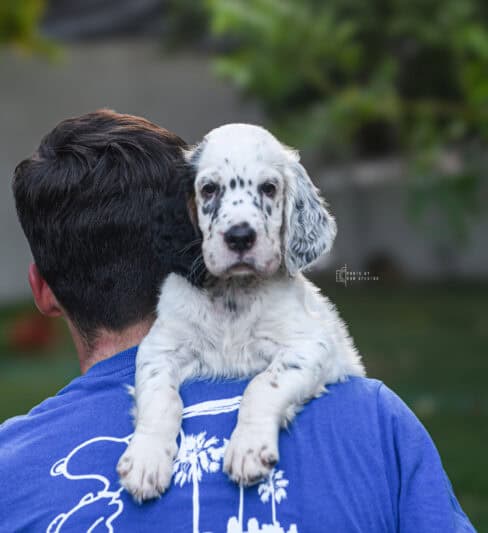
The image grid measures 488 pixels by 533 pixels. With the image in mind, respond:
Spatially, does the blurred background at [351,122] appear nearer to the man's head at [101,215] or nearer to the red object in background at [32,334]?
the red object in background at [32,334]

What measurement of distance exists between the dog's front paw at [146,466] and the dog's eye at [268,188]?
3.06 feet

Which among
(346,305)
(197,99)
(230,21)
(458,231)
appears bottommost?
(346,305)

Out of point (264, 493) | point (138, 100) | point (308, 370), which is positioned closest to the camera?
point (264, 493)

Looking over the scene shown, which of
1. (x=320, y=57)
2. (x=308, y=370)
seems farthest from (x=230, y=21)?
(x=308, y=370)

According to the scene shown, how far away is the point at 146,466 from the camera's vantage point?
7.32 feet

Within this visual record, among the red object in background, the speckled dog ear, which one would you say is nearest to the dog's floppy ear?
the speckled dog ear

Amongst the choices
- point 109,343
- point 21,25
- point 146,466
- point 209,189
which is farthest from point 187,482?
point 21,25

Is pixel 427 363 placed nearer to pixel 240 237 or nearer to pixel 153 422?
pixel 240 237

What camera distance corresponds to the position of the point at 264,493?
7.27 feet

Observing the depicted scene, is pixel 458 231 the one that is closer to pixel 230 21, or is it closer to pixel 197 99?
pixel 230 21

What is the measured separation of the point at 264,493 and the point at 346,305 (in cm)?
1139

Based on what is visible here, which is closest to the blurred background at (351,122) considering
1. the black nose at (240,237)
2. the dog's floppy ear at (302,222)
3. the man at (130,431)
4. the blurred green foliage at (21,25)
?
the blurred green foliage at (21,25)

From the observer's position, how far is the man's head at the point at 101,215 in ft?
9.00

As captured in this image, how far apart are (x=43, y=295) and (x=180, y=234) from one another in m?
0.51
